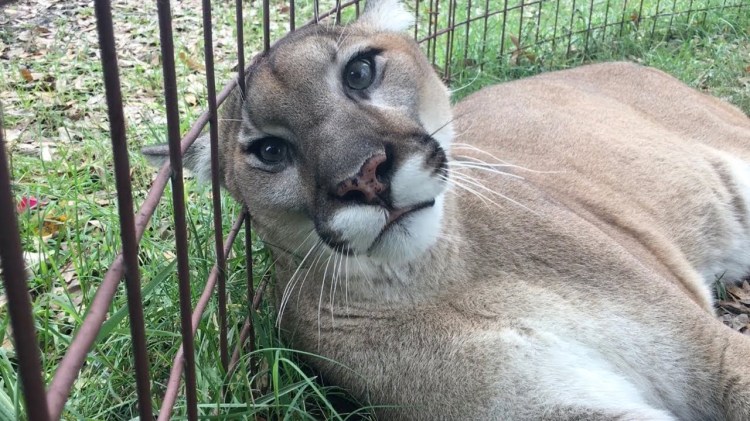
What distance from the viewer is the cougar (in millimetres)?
2326

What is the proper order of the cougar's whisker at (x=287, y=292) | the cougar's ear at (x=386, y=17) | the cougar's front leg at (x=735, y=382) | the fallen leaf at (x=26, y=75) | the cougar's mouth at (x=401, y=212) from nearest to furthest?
1. the cougar's mouth at (x=401, y=212)
2. the cougar's front leg at (x=735, y=382)
3. the cougar's whisker at (x=287, y=292)
4. the cougar's ear at (x=386, y=17)
5. the fallen leaf at (x=26, y=75)

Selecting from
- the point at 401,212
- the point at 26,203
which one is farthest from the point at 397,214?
the point at 26,203

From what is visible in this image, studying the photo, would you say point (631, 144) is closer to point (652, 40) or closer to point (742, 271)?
point (742, 271)

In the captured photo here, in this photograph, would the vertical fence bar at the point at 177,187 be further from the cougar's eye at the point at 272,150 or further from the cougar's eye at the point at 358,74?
the cougar's eye at the point at 358,74

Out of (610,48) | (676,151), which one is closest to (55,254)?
(676,151)

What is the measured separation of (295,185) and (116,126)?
1.18 metres

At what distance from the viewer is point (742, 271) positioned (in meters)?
3.86

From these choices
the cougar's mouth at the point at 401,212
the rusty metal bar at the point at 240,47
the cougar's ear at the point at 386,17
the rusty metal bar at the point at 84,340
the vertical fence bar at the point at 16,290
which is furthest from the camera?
the cougar's ear at the point at 386,17

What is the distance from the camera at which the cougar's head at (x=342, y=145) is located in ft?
7.25

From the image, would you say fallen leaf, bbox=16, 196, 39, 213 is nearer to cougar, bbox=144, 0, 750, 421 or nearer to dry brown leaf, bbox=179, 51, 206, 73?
cougar, bbox=144, 0, 750, 421

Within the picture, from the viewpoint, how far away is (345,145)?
224 cm

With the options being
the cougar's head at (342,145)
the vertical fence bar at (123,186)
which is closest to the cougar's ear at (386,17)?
the cougar's head at (342,145)

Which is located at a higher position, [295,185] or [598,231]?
[295,185]

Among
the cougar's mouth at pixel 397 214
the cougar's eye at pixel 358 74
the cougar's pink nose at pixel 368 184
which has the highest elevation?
the cougar's eye at pixel 358 74
